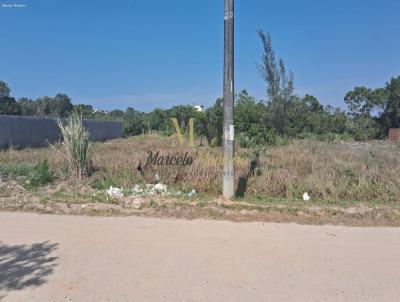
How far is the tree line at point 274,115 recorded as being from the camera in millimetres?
15320

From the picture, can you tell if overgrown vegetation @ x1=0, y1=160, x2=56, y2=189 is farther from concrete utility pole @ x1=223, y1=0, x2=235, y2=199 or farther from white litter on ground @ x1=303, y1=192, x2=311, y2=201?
white litter on ground @ x1=303, y1=192, x2=311, y2=201

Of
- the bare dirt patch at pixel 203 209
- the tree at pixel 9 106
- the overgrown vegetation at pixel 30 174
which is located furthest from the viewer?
the tree at pixel 9 106

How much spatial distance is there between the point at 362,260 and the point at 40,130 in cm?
1676

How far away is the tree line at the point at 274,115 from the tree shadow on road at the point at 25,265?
7.14 metres

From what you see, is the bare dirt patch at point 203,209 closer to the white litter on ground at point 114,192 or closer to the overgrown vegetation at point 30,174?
the white litter on ground at point 114,192

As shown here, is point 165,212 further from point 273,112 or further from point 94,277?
point 273,112

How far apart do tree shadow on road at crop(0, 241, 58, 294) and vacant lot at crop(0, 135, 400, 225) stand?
1.60 m

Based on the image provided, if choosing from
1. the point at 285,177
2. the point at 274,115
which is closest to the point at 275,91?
the point at 274,115

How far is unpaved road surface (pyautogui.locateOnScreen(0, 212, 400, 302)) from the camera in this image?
3.03 m

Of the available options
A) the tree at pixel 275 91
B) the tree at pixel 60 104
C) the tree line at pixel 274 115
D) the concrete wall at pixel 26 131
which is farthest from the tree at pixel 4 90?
the tree at pixel 275 91

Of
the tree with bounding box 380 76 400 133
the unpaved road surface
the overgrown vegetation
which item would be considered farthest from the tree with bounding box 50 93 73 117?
the unpaved road surface

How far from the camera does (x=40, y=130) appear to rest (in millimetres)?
16938

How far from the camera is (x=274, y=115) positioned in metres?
16.1

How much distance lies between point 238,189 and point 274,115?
10126 millimetres
